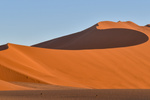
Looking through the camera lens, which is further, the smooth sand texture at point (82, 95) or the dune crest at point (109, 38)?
the dune crest at point (109, 38)

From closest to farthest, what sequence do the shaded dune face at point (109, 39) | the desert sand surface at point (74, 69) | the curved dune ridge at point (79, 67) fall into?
the desert sand surface at point (74, 69), the curved dune ridge at point (79, 67), the shaded dune face at point (109, 39)

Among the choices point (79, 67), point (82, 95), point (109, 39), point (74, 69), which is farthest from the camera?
point (109, 39)

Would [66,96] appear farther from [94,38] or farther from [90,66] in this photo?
[94,38]

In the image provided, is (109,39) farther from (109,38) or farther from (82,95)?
(82,95)

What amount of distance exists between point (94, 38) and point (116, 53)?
1233 cm

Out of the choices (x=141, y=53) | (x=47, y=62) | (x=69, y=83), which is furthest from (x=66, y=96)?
(x=141, y=53)

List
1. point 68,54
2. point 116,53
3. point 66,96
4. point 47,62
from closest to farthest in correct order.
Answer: point 66,96
point 47,62
point 68,54
point 116,53

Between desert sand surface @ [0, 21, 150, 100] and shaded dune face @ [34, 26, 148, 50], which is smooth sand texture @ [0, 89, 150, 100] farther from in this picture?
shaded dune face @ [34, 26, 148, 50]

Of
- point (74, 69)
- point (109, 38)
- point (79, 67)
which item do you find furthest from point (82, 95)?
point (109, 38)

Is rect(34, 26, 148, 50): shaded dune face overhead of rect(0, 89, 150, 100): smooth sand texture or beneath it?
overhead

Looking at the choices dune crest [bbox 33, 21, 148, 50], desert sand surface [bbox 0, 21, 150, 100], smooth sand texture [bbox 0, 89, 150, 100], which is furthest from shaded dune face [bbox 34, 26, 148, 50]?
smooth sand texture [bbox 0, 89, 150, 100]

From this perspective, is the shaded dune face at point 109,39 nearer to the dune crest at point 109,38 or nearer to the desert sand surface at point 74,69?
the dune crest at point 109,38

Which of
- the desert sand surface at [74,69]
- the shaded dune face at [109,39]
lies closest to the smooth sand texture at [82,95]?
the desert sand surface at [74,69]

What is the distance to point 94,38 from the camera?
34.1 m
